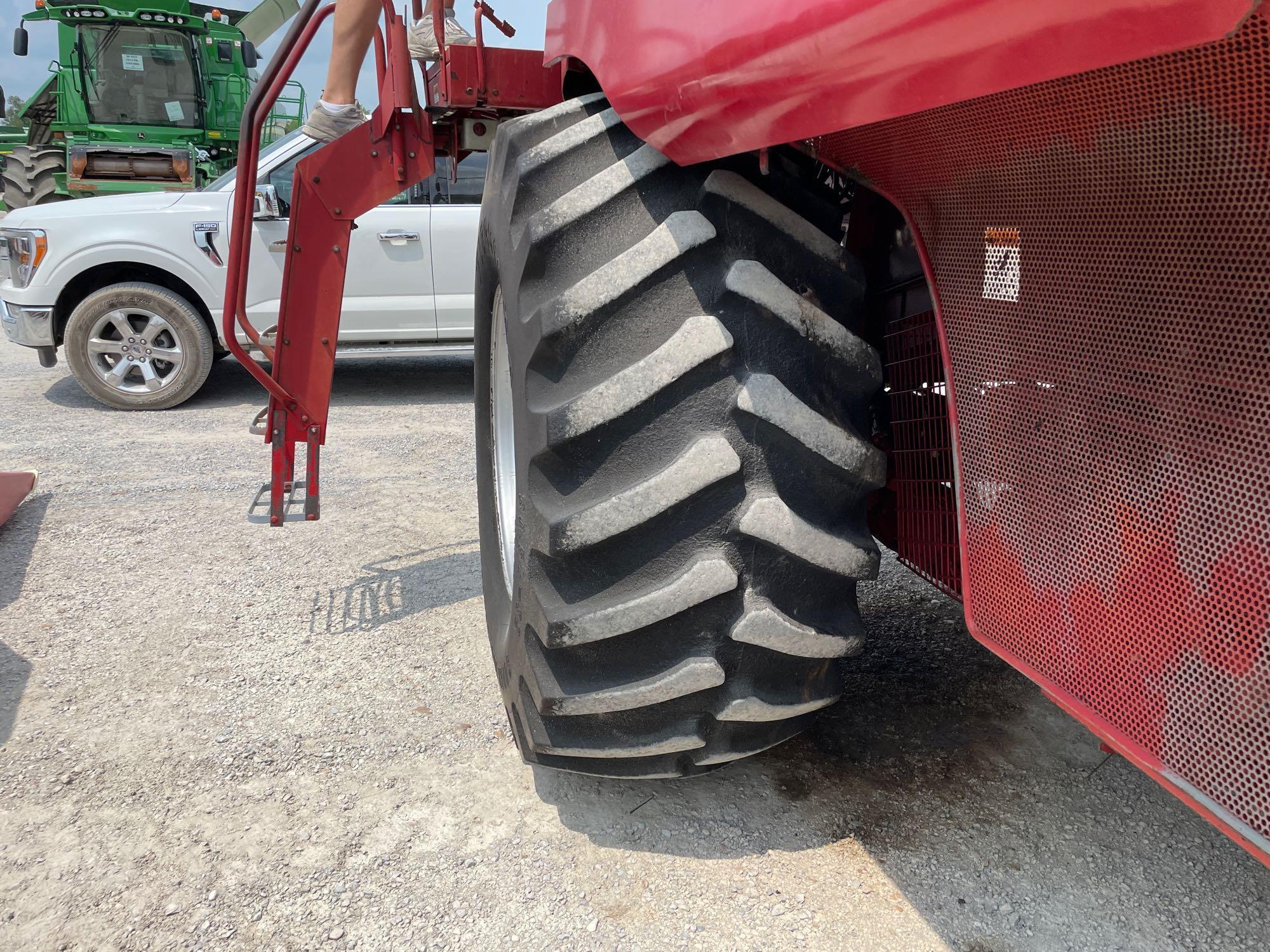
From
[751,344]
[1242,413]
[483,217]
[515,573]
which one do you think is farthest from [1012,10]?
[483,217]

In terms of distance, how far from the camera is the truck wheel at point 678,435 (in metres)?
1.39

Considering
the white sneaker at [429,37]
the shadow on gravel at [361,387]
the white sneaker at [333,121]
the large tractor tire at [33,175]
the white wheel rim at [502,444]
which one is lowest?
the shadow on gravel at [361,387]

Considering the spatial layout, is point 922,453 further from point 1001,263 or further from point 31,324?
point 31,324

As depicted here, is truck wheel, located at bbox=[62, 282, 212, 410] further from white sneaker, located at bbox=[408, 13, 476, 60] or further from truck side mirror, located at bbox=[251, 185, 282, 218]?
white sneaker, located at bbox=[408, 13, 476, 60]

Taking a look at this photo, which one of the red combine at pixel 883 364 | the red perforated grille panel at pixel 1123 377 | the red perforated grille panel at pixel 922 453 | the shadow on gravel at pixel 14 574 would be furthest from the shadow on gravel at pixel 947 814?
the shadow on gravel at pixel 14 574

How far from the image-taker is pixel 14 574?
10.9ft

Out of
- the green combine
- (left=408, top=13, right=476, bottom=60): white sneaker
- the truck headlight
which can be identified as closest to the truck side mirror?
the truck headlight

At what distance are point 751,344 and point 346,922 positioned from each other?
4.02 feet

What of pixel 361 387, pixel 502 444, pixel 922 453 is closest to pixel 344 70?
pixel 502 444

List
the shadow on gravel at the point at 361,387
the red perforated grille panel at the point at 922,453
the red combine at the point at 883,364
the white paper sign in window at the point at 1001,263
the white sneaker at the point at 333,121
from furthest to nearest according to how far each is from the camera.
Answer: the shadow on gravel at the point at 361,387
the white sneaker at the point at 333,121
the red perforated grille panel at the point at 922,453
the white paper sign in window at the point at 1001,263
the red combine at the point at 883,364

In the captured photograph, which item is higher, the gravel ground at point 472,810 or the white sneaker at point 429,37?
the white sneaker at point 429,37

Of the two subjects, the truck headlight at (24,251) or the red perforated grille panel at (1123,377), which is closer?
the red perforated grille panel at (1123,377)

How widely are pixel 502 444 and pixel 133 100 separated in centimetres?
1180

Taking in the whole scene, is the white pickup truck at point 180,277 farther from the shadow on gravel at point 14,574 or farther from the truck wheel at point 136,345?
the shadow on gravel at point 14,574
